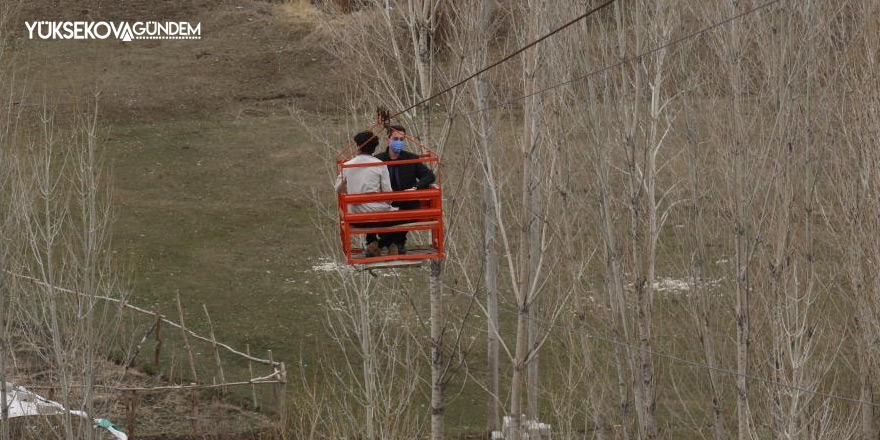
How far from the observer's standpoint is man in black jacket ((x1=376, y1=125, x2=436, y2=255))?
37.1 feet

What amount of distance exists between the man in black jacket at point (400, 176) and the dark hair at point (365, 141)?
0.17m

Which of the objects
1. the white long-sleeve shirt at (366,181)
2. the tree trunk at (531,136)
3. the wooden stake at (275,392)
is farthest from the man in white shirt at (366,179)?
the wooden stake at (275,392)

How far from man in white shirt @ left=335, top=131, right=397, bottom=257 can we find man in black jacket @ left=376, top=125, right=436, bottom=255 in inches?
5.8

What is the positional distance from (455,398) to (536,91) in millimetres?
8315

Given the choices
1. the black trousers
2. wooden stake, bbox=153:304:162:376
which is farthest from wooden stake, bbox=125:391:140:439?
the black trousers

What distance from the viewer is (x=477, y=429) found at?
73.9 ft

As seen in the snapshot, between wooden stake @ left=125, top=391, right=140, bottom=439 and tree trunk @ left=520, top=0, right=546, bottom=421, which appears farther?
wooden stake @ left=125, top=391, right=140, bottom=439

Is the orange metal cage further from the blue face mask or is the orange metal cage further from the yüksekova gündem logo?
the yüksekova gündem logo

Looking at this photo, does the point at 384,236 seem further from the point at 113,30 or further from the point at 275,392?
the point at 113,30

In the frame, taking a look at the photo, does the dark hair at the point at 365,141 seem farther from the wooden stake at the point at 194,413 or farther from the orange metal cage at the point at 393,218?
the wooden stake at the point at 194,413

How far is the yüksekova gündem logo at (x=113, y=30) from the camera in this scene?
45.3 meters

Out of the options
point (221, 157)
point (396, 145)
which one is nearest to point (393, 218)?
point (396, 145)

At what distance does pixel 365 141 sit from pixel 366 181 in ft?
1.21

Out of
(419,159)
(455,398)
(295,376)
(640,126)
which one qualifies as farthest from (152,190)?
(419,159)
